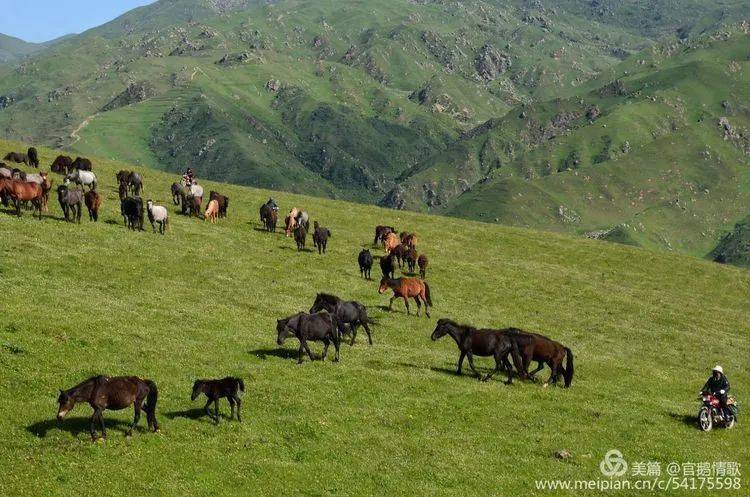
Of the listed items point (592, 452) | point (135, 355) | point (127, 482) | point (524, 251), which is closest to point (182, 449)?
Answer: point (127, 482)

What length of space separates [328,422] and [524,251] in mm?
50130

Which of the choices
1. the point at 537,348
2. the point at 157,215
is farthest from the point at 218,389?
the point at 157,215

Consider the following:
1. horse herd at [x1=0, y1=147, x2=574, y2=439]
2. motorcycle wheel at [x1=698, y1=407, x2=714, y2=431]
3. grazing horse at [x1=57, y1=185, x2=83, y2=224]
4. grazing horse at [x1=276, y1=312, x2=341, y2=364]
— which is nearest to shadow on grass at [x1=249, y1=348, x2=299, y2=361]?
horse herd at [x1=0, y1=147, x2=574, y2=439]

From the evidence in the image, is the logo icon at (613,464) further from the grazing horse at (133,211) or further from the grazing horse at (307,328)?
the grazing horse at (133,211)

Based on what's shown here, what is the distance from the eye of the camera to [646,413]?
31094 mm

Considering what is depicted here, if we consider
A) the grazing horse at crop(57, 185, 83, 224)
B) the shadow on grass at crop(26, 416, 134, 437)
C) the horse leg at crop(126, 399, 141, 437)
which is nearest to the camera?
the shadow on grass at crop(26, 416, 134, 437)

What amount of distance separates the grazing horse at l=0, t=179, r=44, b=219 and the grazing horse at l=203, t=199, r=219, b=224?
46.7 ft

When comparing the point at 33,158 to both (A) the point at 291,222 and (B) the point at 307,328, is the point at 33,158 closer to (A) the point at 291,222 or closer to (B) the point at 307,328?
(A) the point at 291,222

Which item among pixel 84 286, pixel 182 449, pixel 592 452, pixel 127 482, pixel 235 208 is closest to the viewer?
pixel 127 482

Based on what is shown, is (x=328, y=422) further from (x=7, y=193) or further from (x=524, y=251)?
(x=524, y=251)

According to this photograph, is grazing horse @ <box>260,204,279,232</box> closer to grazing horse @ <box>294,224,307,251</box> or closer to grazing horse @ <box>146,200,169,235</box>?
grazing horse @ <box>294,224,307,251</box>

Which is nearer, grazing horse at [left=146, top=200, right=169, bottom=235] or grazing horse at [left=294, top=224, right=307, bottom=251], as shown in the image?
grazing horse at [left=146, top=200, right=169, bottom=235]

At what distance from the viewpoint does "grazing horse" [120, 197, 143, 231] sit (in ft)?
173

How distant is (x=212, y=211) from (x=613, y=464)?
4373 cm
